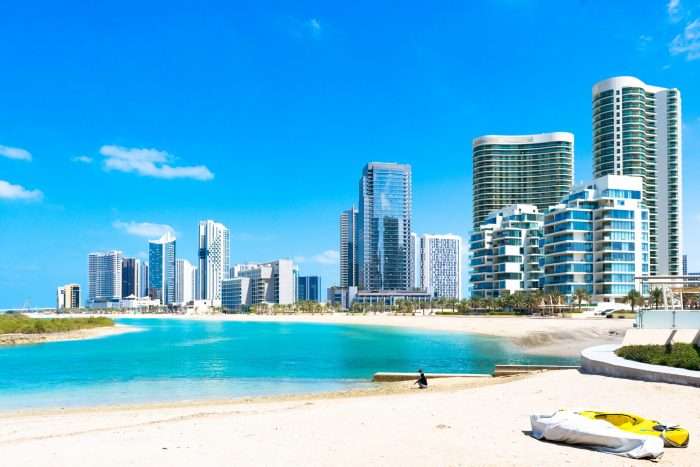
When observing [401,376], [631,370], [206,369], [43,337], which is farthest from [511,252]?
[631,370]

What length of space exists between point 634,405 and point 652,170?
16549cm

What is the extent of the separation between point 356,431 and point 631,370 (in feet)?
44.5

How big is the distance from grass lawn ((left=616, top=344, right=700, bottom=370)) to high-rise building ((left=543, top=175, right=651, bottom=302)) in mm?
100188

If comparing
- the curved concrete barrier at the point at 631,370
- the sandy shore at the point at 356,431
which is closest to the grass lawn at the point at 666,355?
the curved concrete barrier at the point at 631,370

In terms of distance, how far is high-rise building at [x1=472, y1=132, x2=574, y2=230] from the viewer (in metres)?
193

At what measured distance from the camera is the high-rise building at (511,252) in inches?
5881

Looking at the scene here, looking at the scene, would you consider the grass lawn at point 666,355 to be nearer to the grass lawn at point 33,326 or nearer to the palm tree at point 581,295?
the grass lawn at point 33,326

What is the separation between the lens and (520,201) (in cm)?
19525

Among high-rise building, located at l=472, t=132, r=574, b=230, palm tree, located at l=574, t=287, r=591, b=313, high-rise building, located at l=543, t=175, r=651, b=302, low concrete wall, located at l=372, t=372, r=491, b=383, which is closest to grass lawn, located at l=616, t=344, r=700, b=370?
low concrete wall, located at l=372, t=372, r=491, b=383

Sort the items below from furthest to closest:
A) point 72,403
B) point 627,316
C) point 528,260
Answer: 1. point 528,260
2. point 627,316
3. point 72,403

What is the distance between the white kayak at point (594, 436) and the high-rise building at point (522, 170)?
18193 centimetres

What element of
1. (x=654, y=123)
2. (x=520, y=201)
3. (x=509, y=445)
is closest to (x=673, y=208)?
(x=654, y=123)

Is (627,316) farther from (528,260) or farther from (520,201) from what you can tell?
(520,201)

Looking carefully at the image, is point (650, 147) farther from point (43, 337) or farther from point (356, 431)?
point (356, 431)
